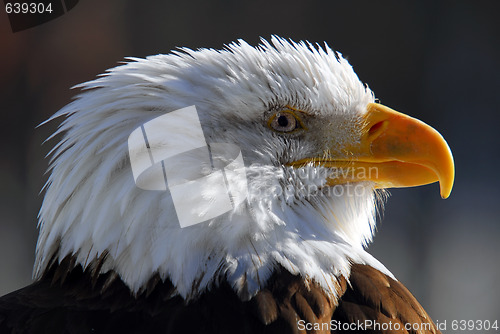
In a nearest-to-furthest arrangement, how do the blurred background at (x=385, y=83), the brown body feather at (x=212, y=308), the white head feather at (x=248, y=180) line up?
1. the brown body feather at (x=212, y=308)
2. the white head feather at (x=248, y=180)
3. the blurred background at (x=385, y=83)

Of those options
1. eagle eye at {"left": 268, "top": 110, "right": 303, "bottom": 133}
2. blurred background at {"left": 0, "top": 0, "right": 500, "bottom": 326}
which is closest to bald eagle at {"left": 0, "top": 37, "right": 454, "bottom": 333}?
eagle eye at {"left": 268, "top": 110, "right": 303, "bottom": 133}

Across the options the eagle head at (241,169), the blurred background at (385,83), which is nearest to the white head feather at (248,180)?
the eagle head at (241,169)

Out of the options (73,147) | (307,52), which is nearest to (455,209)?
(307,52)

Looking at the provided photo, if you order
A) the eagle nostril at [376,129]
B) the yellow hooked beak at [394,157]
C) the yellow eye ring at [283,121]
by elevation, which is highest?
the yellow eye ring at [283,121]

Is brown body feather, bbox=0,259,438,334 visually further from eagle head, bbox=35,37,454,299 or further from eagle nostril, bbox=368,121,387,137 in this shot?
eagle nostril, bbox=368,121,387,137

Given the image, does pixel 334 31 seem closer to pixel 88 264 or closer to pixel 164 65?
pixel 164 65

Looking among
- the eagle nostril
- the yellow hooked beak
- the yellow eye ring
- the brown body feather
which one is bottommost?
the brown body feather

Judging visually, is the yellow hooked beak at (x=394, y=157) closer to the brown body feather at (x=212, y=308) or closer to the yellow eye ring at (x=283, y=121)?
the yellow eye ring at (x=283, y=121)

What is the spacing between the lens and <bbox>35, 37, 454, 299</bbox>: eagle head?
1.79 metres

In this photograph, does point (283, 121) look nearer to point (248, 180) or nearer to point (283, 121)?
point (283, 121)

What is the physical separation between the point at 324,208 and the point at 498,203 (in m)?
4.05

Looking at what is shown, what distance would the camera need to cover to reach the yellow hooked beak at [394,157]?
1985 millimetres

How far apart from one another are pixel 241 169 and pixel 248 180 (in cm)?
4

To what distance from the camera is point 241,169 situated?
1.88 m
